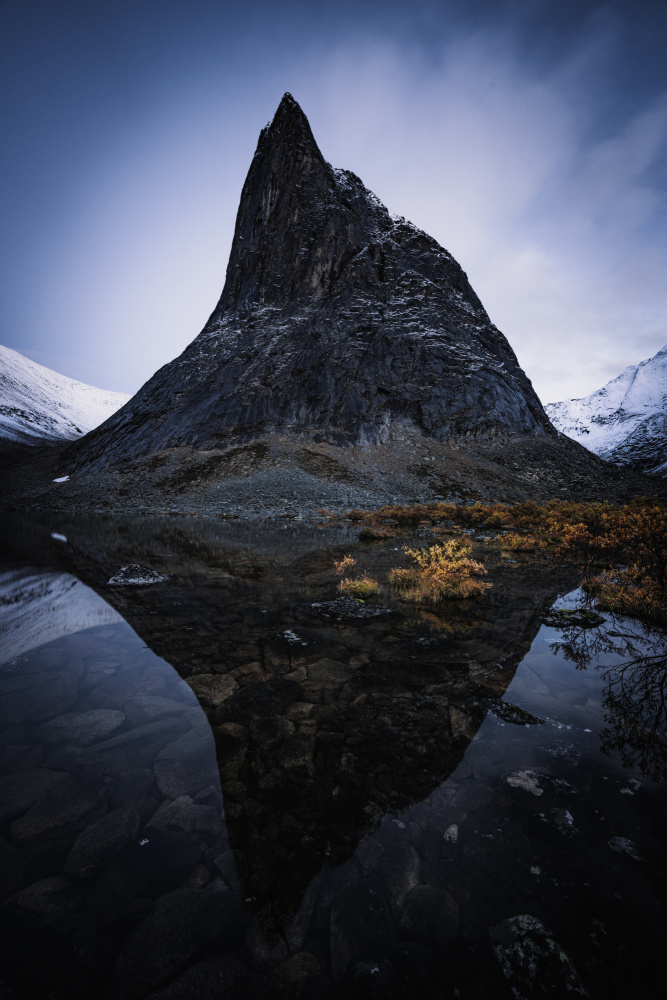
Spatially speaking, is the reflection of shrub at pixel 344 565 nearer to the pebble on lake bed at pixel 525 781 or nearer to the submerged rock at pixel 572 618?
the submerged rock at pixel 572 618

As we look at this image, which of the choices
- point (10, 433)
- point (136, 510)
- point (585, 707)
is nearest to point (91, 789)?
point (585, 707)

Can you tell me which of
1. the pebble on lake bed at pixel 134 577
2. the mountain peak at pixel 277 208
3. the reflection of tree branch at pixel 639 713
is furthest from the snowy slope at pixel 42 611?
the mountain peak at pixel 277 208

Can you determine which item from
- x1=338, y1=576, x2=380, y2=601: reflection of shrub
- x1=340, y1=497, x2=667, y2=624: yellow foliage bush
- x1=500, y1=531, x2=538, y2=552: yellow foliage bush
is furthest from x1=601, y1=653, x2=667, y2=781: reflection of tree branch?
x1=500, y1=531, x2=538, y2=552: yellow foliage bush

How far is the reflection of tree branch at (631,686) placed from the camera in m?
4.23

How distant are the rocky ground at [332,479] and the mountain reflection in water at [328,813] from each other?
95.5ft

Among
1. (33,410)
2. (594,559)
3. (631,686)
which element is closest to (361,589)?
(631,686)

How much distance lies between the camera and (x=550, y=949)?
232 centimetres

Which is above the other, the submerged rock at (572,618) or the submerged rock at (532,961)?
the submerged rock at (572,618)

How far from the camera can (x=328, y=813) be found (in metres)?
3.35

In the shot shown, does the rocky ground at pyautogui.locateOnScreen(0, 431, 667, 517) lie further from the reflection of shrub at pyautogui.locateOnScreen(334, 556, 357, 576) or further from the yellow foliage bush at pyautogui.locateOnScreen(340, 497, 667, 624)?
the reflection of shrub at pyautogui.locateOnScreen(334, 556, 357, 576)

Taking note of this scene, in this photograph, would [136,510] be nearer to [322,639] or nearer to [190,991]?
[322,639]

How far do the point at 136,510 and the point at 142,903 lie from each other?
133 ft

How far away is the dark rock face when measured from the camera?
5725 cm

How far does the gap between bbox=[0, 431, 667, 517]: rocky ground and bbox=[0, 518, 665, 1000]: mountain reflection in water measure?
29109mm
